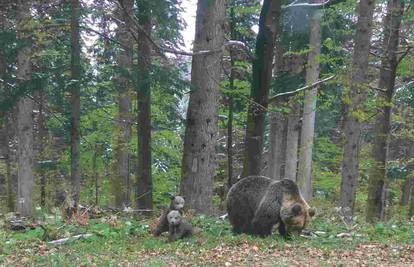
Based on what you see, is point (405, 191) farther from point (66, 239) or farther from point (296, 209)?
point (66, 239)

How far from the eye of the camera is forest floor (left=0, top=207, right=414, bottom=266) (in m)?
8.36

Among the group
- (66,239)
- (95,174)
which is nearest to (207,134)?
(66,239)

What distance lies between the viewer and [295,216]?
Answer: 392 inches

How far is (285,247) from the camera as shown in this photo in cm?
935

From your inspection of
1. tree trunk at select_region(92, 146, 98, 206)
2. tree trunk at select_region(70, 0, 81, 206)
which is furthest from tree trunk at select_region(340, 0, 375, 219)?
tree trunk at select_region(92, 146, 98, 206)

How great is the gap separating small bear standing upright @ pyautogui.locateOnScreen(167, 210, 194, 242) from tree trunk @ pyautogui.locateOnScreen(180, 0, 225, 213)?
286cm

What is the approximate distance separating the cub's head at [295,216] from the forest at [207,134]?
3 centimetres

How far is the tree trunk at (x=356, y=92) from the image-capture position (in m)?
11.6

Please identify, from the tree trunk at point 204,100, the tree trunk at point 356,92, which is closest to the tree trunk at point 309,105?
the tree trunk at point 356,92

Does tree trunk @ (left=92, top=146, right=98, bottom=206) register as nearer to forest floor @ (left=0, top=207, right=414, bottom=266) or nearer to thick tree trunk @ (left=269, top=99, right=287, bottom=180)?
thick tree trunk @ (left=269, top=99, right=287, bottom=180)

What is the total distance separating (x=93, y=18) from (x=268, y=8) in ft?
26.7

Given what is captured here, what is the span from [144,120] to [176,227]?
849 cm

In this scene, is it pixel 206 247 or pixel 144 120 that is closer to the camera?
pixel 206 247

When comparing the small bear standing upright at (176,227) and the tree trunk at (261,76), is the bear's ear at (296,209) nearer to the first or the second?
the small bear standing upright at (176,227)
